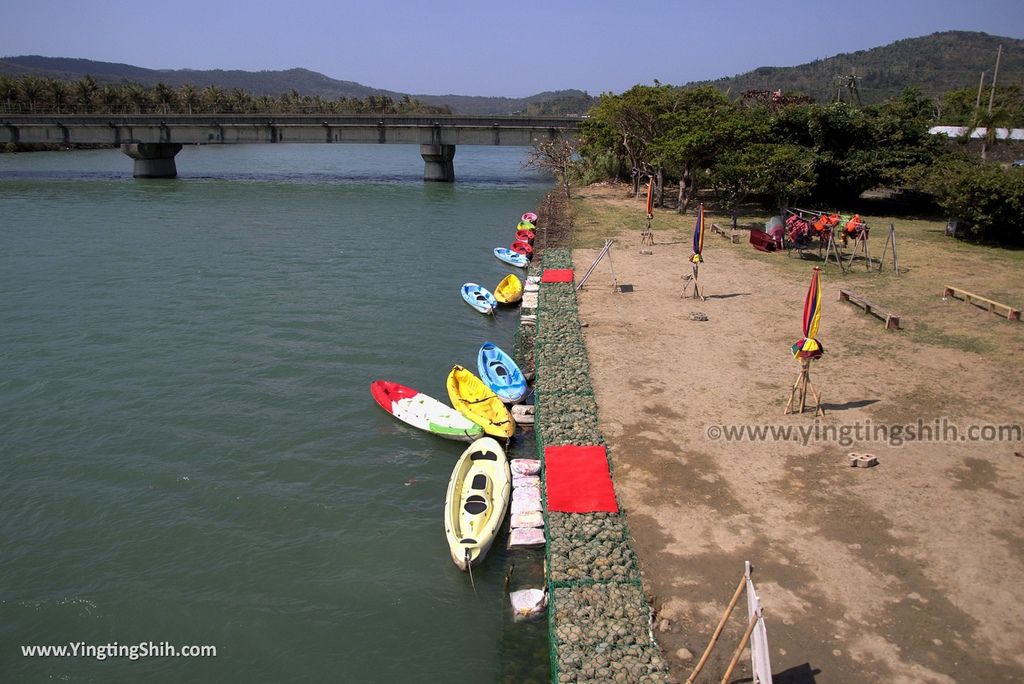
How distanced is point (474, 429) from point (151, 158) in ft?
219

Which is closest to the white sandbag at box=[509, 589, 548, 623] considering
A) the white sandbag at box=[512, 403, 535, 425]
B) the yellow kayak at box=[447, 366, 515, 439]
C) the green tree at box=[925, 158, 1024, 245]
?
the yellow kayak at box=[447, 366, 515, 439]

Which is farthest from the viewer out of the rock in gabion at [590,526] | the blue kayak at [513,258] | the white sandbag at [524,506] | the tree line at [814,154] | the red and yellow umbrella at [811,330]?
the blue kayak at [513,258]

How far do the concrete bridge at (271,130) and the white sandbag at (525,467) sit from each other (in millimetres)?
57760

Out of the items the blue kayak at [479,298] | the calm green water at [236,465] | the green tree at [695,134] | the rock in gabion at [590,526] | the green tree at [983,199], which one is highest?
the green tree at [695,134]

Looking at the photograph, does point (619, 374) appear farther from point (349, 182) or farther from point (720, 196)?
point (349, 182)

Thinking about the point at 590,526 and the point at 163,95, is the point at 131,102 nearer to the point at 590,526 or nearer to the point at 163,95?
the point at 163,95

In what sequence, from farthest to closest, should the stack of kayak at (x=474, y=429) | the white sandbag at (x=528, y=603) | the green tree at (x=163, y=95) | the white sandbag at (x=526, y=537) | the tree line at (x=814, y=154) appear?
1. the green tree at (x=163, y=95)
2. the tree line at (x=814, y=154)
3. the stack of kayak at (x=474, y=429)
4. the white sandbag at (x=526, y=537)
5. the white sandbag at (x=528, y=603)

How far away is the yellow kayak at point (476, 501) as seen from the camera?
43.0 ft

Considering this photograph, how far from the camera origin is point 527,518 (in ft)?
45.2

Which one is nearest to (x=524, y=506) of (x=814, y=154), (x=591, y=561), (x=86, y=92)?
(x=591, y=561)

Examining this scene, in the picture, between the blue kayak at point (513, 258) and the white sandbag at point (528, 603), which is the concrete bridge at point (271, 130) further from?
the white sandbag at point (528, 603)

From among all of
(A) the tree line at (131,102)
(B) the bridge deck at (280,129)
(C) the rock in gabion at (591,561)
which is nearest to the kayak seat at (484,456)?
(C) the rock in gabion at (591,561)

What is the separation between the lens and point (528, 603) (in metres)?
11.8

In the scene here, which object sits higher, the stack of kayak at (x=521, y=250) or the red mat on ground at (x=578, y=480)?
the stack of kayak at (x=521, y=250)
